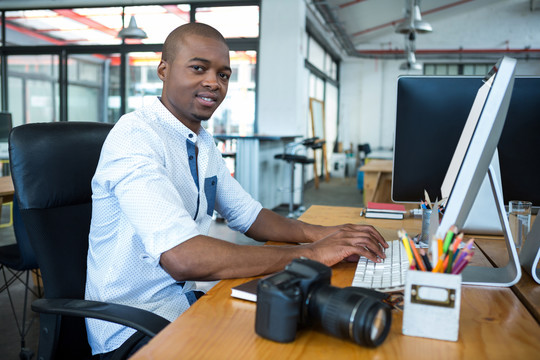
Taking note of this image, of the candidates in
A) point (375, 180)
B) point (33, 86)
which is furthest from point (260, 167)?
point (33, 86)

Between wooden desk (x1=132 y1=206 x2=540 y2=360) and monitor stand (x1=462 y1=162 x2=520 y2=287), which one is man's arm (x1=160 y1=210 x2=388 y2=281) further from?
monitor stand (x1=462 y1=162 x2=520 y2=287)

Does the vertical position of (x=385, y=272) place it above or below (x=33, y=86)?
below

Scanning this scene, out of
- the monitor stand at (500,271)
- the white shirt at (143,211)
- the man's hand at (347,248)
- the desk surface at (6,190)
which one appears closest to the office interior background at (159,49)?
the desk surface at (6,190)

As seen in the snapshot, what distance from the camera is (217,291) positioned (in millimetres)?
949

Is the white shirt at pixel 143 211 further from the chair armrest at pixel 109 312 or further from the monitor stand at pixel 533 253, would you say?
the monitor stand at pixel 533 253

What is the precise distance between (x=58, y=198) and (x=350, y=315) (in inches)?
35.7

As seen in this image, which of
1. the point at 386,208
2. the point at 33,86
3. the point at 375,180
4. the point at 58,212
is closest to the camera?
the point at 58,212

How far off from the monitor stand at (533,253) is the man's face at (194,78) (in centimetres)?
87

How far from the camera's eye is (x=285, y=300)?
2.20ft

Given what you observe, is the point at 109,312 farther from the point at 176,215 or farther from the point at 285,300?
the point at 285,300

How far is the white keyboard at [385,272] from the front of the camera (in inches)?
35.3

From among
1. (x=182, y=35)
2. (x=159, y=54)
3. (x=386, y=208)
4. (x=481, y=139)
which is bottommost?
(x=386, y=208)

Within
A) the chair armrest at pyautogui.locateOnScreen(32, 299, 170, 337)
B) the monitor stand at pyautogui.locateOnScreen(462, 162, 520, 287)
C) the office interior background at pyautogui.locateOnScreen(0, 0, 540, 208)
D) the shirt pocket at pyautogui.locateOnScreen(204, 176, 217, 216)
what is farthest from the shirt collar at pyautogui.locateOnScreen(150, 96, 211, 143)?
the office interior background at pyautogui.locateOnScreen(0, 0, 540, 208)

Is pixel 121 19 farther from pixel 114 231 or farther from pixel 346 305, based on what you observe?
pixel 346 305
